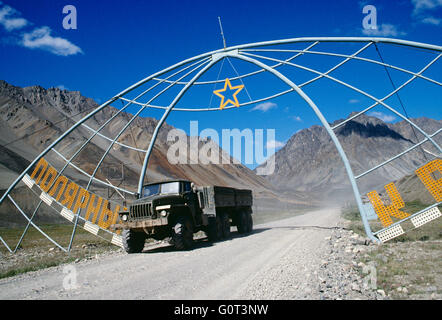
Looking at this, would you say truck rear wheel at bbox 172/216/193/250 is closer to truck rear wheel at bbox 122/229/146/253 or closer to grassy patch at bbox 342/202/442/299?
truck rear wheel at bbox 122/229/146/253

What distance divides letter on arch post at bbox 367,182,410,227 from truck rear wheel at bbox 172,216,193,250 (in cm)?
685

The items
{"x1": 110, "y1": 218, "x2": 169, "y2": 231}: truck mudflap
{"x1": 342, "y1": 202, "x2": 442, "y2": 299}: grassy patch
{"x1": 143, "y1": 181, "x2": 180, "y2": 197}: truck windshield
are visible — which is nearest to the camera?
{"x1": 342, "y1": 202, "x2": 442, "y2": 299}: grassy patch

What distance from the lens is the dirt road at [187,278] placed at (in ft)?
21.0

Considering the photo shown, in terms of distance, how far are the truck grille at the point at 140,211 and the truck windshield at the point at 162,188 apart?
1.22 meters

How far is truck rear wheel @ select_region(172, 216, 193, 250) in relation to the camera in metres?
12.7

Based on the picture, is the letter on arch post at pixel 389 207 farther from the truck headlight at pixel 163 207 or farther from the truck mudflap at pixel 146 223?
the truck mudflap at pixel 146 223

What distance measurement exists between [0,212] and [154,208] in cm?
3845

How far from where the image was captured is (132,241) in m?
13.4

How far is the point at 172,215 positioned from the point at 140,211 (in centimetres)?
128

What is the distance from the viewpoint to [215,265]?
927 cm

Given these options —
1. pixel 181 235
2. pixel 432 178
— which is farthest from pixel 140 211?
pixel 432 178

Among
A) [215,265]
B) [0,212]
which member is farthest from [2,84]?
[215,265]

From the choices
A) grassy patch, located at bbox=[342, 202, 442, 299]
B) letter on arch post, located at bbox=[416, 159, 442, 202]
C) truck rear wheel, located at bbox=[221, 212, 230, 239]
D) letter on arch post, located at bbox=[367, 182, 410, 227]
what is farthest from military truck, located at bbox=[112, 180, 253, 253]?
letter on arch post, located at bbox=[416, 159, 442, 202]
